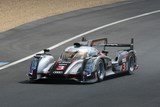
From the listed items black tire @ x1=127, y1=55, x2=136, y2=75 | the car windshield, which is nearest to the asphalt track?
black tire @ x1=127, y1=55, x2=136, y2=75

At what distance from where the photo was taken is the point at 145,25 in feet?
128

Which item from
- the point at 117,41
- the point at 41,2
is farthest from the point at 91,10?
the point at 117,41

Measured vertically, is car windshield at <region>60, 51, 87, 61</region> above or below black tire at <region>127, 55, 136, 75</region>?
above

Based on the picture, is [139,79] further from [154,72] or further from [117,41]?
[117,41]

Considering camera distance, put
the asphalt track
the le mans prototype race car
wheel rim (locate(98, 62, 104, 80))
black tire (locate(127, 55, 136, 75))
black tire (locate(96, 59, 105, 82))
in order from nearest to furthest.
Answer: the asphalt track < the le mans prototype race car < black tire (locate(96, 59, 105, 82)) < wheel rim (locate(98, 62, 104, 80)) < black tire (locate(127, 55, 136, 75))

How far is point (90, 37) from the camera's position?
35.7 metres

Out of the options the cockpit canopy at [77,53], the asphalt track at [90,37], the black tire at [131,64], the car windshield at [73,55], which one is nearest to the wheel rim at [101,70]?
the asphalt track at [90,37]

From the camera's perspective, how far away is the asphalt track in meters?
18.8

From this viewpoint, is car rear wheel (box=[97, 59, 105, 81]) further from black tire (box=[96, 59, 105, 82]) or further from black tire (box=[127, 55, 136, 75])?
black tire (box=[127, 55, 136, 75])

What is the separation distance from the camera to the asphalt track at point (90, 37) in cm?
1877

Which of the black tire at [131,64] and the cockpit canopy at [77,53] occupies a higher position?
the cockpit canopy at [77,53]

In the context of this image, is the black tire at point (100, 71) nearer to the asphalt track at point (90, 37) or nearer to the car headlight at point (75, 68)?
the asphalt track at point (90, 37)

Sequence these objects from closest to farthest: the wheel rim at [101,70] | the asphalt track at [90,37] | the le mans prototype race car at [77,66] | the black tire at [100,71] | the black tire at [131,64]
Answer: the asphalt track at [90,37], the le mans prototype race car at [77,66], the black tire at [100,71], the wheel rim at [101,70], the black tire at [131,64]

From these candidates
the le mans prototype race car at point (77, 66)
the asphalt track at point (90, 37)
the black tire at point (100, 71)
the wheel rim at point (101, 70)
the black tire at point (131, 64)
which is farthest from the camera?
the black tire at point (131, 64)
